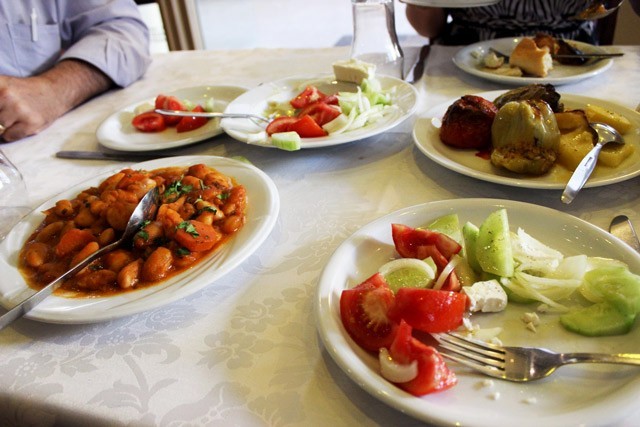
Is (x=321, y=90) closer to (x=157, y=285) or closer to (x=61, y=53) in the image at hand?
(x=157, y=285)

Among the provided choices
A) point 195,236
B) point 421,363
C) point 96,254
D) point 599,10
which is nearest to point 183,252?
point 195,236

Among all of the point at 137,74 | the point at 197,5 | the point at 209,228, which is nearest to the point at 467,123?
the point at 209,228

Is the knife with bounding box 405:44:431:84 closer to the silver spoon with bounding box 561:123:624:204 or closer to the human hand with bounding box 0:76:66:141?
the silver spoon with bounding box 561:123:624:204

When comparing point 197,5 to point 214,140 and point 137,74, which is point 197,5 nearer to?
point 137,74

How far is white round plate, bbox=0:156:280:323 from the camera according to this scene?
0.78m

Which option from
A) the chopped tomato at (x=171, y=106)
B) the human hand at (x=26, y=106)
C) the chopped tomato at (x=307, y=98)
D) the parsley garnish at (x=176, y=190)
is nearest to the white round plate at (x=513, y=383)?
the parsley garnish at (x=176, y=190)

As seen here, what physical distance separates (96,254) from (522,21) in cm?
202

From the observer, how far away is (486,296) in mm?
708

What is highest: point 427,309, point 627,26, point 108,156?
point 427,309

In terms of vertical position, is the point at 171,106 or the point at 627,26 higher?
the point at 171,106

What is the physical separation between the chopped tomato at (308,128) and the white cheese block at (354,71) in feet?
1.13

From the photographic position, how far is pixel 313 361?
27.9 inches

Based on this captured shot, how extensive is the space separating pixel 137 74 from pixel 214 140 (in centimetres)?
84

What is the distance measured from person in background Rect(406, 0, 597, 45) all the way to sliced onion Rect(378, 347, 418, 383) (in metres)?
1.98
